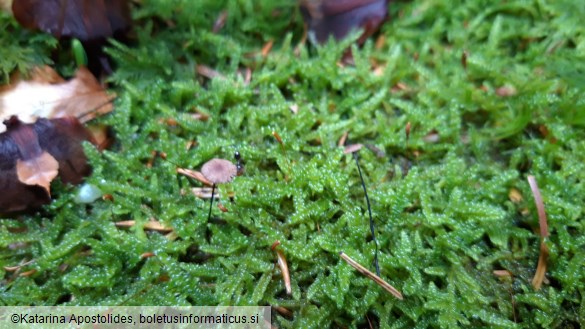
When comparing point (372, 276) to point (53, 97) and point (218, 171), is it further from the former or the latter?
point (53, 97)

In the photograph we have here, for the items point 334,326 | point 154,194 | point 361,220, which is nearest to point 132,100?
point 154,194

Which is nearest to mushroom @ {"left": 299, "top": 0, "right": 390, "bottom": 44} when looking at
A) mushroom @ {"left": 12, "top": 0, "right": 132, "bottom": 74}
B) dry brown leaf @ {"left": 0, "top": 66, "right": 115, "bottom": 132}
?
mushroom @ {"left": 12, "top": 0, "right": 132, "bottom": 74}

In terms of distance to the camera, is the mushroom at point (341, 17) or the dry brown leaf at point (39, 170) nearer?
the dry brown leaf at point (39, 170)

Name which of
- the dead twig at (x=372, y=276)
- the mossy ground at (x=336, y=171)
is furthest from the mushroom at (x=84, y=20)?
the dead twig at (x=372, y=276)

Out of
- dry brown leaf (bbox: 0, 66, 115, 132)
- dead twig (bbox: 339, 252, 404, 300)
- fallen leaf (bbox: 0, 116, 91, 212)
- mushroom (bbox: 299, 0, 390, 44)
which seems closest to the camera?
dead twig (bbox: 339, 252, 404, 300)

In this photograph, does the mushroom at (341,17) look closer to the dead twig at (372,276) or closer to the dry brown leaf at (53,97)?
the dry brown leaf at (53,97)

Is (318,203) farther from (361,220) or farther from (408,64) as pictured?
(408,64)

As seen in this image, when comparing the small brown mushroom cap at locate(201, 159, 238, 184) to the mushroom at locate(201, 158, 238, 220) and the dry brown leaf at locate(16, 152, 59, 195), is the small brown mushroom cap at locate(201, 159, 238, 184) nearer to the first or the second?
the mushroom at locate(201, 158, 238, 220)
